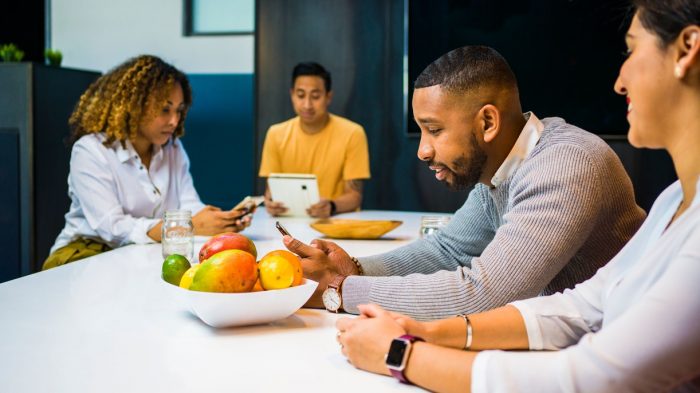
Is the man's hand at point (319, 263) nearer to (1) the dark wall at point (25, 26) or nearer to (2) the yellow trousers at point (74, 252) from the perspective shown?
(2) the yellow trousers at point (74, 252)

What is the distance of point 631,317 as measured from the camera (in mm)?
943

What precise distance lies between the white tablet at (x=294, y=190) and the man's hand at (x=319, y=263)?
143cm

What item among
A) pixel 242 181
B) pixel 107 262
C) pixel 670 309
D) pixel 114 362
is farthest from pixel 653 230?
pixel 242 181

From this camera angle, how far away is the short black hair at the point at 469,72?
1.67m

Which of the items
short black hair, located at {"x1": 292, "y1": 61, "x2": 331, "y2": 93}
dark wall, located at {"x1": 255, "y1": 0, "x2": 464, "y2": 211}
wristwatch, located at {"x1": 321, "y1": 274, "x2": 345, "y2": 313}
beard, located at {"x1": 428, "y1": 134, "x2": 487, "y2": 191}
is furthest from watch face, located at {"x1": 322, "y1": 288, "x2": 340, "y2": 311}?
dark wall, located at {"x1": 255, "y1": 0, "x2": 464, "y2": 211}

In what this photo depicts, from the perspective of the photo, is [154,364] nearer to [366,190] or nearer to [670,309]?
[670,309]

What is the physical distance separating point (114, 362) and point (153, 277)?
0.73 m

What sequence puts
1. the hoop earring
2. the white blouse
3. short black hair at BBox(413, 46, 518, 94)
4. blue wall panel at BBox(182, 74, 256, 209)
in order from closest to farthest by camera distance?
the white blouse → the hoop earring → short black hair at BBox(413, 46, 518, 94) → blue wall panel at BBox(182, 74, 256, 209)

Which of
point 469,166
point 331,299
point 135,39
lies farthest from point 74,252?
point 135,39

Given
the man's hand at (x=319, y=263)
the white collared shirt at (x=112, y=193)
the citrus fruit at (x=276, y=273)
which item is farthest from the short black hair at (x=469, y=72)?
the white collared shirt at (x=112, y=193)

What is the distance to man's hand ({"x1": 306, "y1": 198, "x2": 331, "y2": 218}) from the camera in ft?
10.9

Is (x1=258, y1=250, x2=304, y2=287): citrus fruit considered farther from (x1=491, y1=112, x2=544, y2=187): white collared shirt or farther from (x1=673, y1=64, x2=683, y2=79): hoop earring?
(x1=673, y1=64, x2=683, y2=79): hoop earring

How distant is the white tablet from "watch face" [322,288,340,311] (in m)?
1.68

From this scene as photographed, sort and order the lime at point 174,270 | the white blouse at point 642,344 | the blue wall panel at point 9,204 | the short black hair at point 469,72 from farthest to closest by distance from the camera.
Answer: the blue wall panel at point 9,204, the short black hair at point 469,72, the lime at point 174,270, the white blouse at point 642,344
